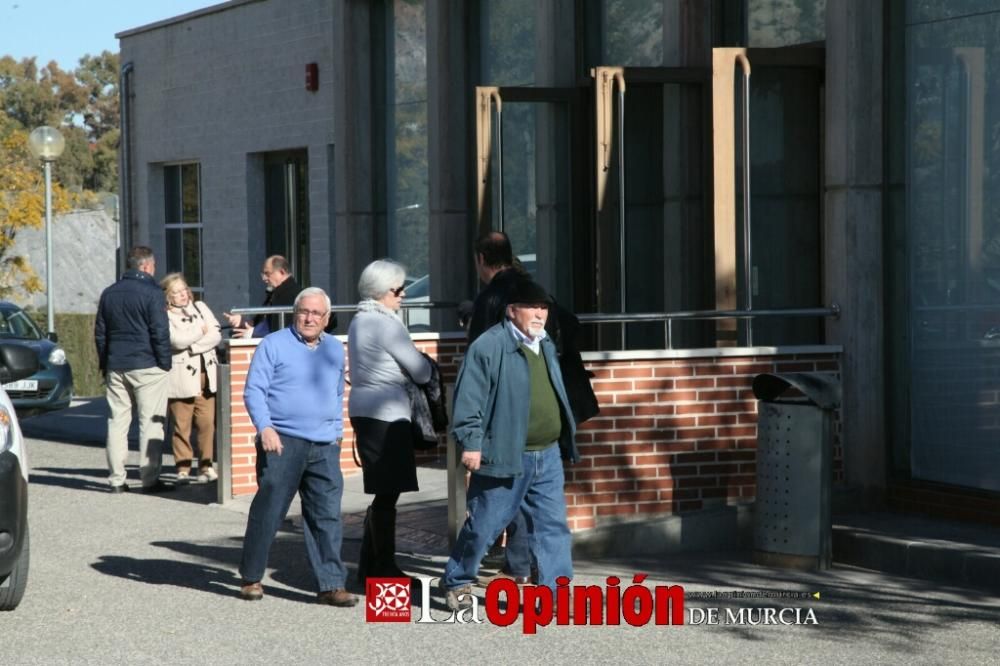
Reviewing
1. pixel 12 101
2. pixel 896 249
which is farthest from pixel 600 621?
pixel 12 101

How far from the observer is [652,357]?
10945mm

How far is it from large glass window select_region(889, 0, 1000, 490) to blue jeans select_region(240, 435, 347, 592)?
4231 mm

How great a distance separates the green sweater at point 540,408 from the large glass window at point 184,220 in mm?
16037

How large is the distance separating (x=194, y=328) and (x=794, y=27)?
17.7ft

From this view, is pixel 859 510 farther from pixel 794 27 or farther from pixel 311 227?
pixel 311 227

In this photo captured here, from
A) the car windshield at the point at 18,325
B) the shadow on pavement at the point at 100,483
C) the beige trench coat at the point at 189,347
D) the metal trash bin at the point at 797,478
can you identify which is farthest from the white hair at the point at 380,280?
the car windshield at the point at 18,325

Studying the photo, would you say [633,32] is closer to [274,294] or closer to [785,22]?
[785,22]

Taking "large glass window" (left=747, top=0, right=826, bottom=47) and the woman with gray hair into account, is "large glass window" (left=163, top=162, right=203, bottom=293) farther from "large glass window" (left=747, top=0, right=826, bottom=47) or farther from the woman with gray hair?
the woman with gray hair

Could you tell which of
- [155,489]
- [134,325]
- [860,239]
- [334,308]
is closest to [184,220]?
[134,325]

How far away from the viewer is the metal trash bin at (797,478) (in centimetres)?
1016

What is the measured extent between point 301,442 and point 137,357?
525 cm

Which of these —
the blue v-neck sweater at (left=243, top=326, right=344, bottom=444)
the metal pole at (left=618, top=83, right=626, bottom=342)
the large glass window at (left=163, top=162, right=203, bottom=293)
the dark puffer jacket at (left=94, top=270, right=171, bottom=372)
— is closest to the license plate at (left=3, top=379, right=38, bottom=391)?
the large glass window at (left=163, top=162, right=203, bottom=293)

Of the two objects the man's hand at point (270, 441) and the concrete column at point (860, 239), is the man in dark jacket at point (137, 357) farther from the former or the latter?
the concrete column at point (860, 239)

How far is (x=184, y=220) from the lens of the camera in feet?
82.6
